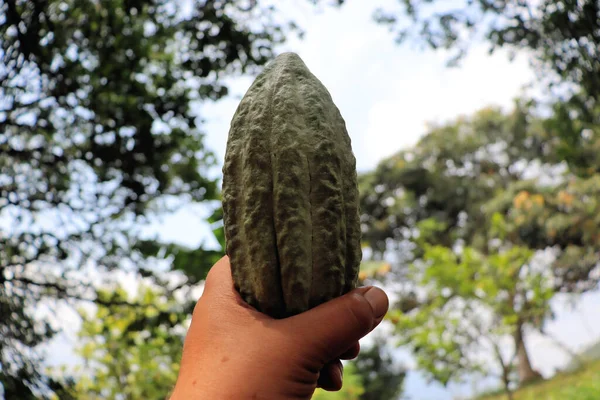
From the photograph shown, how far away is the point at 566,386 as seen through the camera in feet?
42.8

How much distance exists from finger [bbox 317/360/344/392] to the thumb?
0.13 metres

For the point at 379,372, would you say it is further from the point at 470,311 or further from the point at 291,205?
the point at 291,205

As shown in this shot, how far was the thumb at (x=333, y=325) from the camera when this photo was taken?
154 cm

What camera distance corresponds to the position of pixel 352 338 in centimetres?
162

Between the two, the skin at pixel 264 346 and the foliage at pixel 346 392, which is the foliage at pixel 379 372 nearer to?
the foliage at pixel 346 392

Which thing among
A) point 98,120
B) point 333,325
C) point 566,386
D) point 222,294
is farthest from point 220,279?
point 566,386

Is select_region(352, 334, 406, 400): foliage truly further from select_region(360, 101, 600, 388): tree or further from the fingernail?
the fingernail

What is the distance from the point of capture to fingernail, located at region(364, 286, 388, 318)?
1.70 metres

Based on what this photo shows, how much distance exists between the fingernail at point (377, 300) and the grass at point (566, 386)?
34.8 feet

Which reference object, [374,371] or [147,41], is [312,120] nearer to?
[147,41]

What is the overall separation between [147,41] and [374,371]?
A: 14.0m

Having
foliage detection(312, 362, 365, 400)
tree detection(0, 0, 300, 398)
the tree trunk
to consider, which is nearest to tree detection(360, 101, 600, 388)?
the tree trunk

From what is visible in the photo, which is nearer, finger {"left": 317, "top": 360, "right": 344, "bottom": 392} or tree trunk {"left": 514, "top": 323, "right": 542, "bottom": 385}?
finger {"left": 317, "top": 360, "right": 344, "bottom": 392}

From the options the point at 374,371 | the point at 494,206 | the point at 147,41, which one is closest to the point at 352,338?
the point at 147,41
